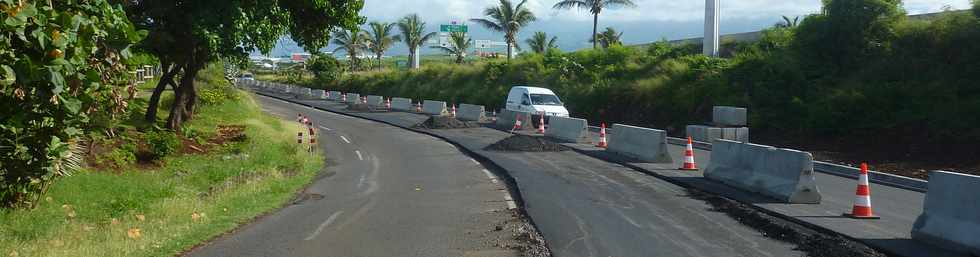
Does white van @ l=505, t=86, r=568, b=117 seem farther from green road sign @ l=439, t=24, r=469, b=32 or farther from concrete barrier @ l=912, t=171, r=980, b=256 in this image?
green road sign @ l=439, t=24, r=469, b=32

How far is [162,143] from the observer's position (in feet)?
61.1

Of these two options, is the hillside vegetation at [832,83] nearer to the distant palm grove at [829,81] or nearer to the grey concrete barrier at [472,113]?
the distant palm grove at [829,81]

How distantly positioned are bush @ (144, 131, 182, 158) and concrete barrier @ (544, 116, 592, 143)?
11769 millimetres

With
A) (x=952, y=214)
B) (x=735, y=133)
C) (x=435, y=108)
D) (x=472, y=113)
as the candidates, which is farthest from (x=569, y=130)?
(x=435, y=108)

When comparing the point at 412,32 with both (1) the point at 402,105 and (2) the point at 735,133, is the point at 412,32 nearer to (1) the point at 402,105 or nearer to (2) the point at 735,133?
(1) the point at 402,105

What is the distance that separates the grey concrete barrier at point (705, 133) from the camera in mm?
25547

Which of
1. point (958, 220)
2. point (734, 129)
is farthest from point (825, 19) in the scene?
point (958, 220)

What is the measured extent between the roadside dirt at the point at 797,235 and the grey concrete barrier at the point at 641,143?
6.50 meters

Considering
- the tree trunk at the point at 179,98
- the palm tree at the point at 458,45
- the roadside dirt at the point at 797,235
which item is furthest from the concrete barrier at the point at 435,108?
the palm tree at the point at 458,45

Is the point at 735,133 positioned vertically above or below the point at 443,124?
above

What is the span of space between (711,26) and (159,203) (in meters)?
30.5

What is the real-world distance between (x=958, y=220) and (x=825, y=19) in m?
22.0

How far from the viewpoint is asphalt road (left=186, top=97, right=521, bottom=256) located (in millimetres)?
9305

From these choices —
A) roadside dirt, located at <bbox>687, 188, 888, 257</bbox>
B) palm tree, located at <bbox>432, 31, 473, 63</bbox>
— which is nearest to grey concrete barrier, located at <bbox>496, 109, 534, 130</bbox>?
roadside dirt, located at <bbox>687, 188, 888, 257</bbox>
